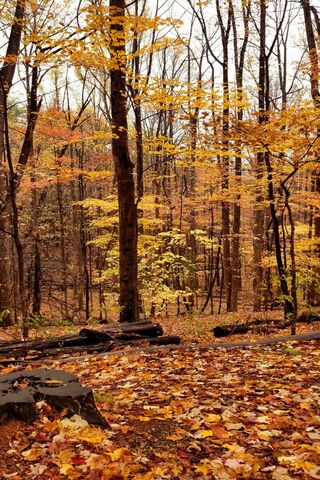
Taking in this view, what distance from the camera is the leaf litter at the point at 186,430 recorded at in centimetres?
302

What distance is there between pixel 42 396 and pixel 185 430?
4.72 feet

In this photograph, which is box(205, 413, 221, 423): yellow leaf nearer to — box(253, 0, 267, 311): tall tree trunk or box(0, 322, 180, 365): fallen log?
box(0, 322, 180, 365): fallen log

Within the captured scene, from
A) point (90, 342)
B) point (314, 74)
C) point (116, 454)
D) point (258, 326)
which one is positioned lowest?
point (258, 326)

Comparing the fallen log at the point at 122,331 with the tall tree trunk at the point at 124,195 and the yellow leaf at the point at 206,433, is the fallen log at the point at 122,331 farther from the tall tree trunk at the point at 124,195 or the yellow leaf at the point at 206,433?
the yellow leaf at the point at 206,433

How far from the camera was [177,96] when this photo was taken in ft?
28.3

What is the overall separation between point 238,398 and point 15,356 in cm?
410

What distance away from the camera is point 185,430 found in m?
3.79

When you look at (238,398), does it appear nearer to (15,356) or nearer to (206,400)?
(206,400)

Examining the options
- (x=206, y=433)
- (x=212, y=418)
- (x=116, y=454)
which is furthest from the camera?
(x=212, y=418)

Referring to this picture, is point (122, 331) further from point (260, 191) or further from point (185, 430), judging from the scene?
point (260, 191)

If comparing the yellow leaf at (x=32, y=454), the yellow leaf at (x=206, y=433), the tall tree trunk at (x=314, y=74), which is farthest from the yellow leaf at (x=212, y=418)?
the tall tree trunk at (x=314, y=74)

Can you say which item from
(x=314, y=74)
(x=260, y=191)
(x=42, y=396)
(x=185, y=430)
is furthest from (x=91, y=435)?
(x=260, y=191)

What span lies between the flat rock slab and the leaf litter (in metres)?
0.09

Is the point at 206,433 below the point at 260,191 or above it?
below
